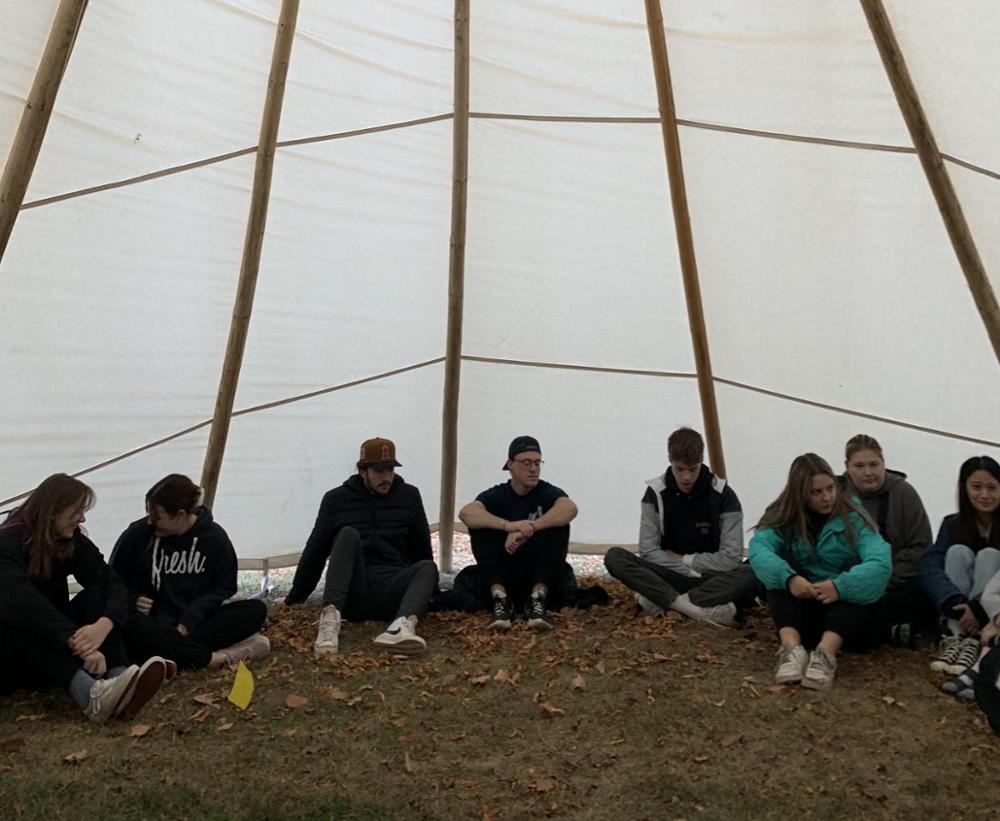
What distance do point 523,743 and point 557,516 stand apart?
1980 millimetres

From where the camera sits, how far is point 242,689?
4.68m

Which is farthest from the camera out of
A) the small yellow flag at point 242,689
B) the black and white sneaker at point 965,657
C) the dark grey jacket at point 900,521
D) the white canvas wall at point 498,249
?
the dark grey jacket at point 900,521

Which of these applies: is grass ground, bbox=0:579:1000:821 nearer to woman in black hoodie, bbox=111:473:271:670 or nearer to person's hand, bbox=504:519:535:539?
woman in black hoodie, bbox=111:473:271:670

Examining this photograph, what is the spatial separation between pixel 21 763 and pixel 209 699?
0.81 m

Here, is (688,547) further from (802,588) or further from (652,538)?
(802,588)

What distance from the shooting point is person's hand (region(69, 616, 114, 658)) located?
4.52m

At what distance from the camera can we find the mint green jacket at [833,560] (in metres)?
5.02

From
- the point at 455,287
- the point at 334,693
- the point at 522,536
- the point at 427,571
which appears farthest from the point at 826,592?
the point at 455,287

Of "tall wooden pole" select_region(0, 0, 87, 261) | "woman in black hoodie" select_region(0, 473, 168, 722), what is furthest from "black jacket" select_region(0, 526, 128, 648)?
"tall wooden pole" select_region(0, 0, 87, 261)

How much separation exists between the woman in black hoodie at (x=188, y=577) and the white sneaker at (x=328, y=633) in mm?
256

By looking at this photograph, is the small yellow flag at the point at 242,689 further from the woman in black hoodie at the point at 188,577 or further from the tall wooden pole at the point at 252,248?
the tall wooden pole at the point at 252,248

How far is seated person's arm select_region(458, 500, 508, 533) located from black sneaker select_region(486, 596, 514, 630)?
387 millimetres

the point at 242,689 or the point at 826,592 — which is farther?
the point at 826,592

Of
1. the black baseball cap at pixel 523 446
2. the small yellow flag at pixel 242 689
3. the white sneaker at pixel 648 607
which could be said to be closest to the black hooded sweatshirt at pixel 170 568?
the small yellow flag at pixel 242 689
